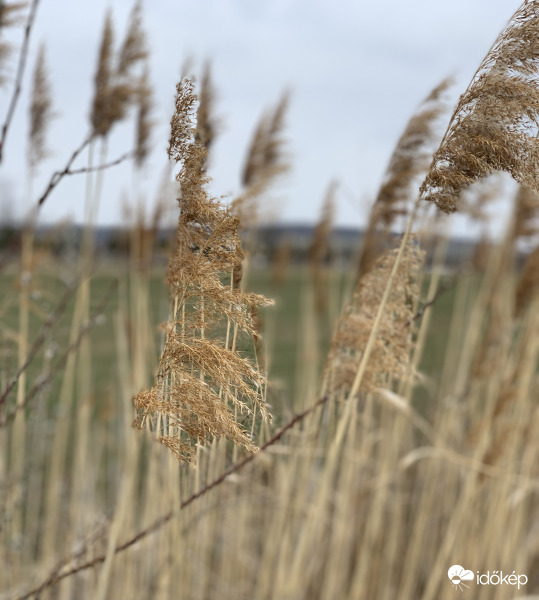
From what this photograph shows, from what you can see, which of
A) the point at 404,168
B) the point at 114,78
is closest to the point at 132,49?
the point at 114,78

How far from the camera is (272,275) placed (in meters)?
2.94

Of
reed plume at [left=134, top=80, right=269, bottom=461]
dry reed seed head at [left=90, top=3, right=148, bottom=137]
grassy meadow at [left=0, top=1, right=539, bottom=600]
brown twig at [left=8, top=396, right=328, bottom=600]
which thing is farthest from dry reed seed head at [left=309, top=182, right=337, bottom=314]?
reed plume at [left=134, top=80, right=269, bottom=461]

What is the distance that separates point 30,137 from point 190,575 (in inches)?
50.2

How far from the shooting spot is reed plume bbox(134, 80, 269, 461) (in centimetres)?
76

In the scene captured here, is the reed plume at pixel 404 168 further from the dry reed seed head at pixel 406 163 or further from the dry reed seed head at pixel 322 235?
the dry reed seed head at pixel 322 235

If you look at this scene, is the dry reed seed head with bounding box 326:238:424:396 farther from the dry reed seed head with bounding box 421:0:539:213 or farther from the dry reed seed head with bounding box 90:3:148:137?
the dry reed seed head with bounding box 90:3:148:137

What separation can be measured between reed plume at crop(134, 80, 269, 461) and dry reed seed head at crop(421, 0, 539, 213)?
1.03ft

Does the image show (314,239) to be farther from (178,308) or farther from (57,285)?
(178,308)

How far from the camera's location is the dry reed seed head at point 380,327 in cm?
104

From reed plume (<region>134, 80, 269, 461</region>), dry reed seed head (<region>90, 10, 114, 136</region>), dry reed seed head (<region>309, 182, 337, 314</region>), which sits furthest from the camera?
Answer: dry reed seed head (<region>309, 182, 337, 314</region>)

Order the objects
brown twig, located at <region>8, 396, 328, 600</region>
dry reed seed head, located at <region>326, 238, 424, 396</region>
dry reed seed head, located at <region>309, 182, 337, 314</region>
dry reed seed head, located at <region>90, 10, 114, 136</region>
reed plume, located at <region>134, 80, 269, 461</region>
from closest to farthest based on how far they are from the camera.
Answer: reed plume, located at <region>134, 80, 269, 461</region>, brown twig, located at <region>8, 396, 328, 600</region>, dry reed seed head, located at <region>326, 238, 424, 396</region>, dry reed seed head, located at <region>90, 10, 114, 136</region>, dry reed seed head, located at <region>309, 182, 337, 314</region>

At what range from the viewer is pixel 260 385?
793mm

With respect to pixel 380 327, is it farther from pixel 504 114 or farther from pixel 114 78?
pixel 114 78

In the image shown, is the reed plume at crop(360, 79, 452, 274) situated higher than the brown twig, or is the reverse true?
the reed plume at crop(360, 79, 452, 274)
